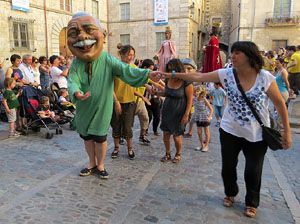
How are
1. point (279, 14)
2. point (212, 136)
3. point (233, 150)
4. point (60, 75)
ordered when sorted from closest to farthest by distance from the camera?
point (233, 150) < point (212, 136) < point (60, 75) < point (279, 14)

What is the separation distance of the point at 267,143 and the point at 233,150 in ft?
1.23

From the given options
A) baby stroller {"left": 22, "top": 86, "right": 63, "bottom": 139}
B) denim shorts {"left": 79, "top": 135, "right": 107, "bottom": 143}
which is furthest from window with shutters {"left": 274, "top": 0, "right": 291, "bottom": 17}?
denim shorts {"left": 79, "top": 135, "right": 107, "bottom": 143}

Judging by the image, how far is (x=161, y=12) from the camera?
2262 cm

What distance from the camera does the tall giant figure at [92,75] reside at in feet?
10.6

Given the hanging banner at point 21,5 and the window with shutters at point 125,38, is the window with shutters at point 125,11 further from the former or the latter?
the hanging banner at point 21,5

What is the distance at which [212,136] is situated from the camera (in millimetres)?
6152

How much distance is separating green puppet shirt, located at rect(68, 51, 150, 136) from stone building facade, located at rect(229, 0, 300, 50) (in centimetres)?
2157

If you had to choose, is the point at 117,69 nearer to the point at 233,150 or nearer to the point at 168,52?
the point at 233,150

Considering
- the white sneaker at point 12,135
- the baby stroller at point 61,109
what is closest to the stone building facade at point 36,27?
the baby stroller at point 61,109

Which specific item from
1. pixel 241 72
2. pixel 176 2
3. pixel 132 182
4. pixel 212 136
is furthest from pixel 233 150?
pixel 176 2

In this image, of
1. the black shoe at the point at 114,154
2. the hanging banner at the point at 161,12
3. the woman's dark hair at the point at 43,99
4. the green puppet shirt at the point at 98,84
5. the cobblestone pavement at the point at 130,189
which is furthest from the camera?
the hanging banner at the point at 161,12

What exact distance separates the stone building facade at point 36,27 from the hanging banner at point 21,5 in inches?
7.4

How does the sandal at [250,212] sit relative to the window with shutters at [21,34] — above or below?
below

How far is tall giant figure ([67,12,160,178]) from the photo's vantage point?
3.24 metres
